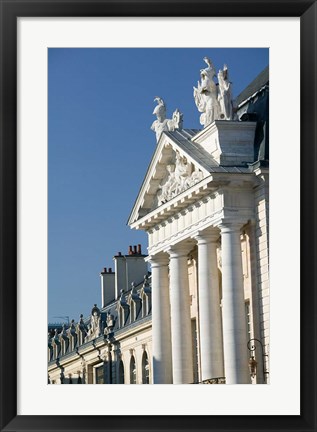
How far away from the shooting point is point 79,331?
82312 millimetres

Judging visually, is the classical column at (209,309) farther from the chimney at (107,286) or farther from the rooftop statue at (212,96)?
the chimney at (107,286)

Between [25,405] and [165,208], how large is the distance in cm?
2638

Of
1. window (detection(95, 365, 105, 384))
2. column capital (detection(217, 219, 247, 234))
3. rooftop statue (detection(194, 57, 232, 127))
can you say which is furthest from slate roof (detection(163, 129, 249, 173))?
window (detection(95, 365, 105, 384))

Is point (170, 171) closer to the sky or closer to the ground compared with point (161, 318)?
closer to the sky

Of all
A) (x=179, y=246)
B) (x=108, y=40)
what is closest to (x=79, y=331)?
(x=179, y=246)

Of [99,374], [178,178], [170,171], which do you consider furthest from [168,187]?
[99,374]

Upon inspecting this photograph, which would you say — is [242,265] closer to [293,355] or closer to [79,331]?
[293,355]

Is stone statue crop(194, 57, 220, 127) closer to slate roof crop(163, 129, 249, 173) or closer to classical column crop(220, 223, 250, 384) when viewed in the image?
slate roof crop(163, 129, 249, 173)

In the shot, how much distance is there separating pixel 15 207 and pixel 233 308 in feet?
72.8

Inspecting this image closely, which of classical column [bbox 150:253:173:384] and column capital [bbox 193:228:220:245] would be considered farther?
classical column [bbox 150:253:173:384]

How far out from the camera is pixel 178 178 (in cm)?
4909

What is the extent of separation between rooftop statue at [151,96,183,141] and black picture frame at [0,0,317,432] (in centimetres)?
→ 2655

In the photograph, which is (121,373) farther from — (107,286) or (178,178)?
(178,178)

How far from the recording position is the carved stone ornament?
48.1 meters
